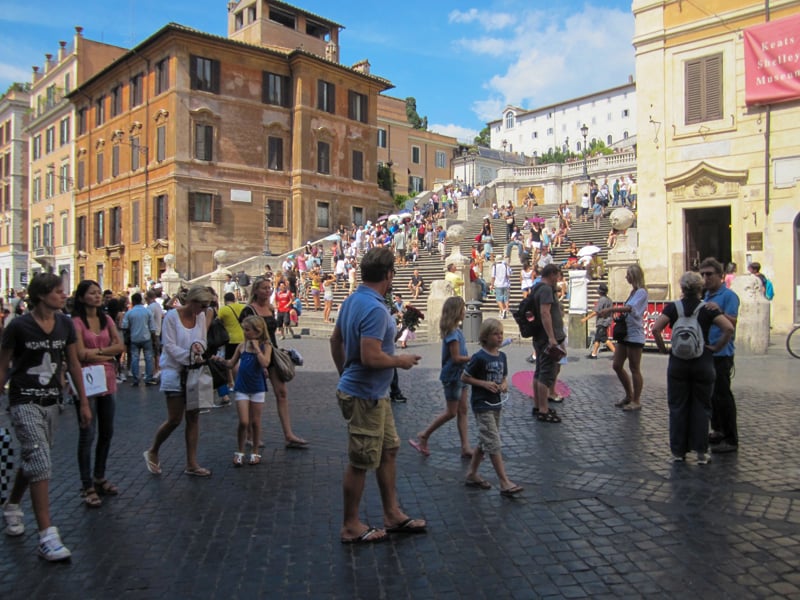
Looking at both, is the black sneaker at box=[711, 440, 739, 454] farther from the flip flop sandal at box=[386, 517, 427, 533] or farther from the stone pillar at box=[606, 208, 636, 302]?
the stone pillar at box=[606, 208, 636, 302]

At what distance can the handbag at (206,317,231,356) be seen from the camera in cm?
646

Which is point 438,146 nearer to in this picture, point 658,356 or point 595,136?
point 595,136

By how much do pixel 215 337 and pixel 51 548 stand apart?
278 cm

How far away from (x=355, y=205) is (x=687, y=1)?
2412cm

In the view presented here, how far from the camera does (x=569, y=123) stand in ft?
300

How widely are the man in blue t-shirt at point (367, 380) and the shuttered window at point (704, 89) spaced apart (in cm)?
1803

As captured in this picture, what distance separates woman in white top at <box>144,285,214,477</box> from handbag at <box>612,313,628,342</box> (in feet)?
17.4

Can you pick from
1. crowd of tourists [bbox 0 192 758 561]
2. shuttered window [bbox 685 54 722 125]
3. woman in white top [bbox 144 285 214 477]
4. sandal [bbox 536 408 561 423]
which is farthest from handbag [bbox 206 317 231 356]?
shuttered window [bbox 685 54 722 125]

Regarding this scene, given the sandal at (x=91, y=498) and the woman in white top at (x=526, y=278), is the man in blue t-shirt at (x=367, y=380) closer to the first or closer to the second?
the sandal at (x=91, y=498)

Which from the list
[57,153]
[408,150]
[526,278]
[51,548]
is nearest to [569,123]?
[408,150]

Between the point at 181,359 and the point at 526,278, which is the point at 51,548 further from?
the point at 526,278

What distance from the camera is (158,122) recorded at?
113ft

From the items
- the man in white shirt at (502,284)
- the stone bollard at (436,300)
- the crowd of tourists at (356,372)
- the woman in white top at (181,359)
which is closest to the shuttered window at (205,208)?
the stone bollard at (436,300)

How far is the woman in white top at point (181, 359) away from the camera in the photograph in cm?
575
